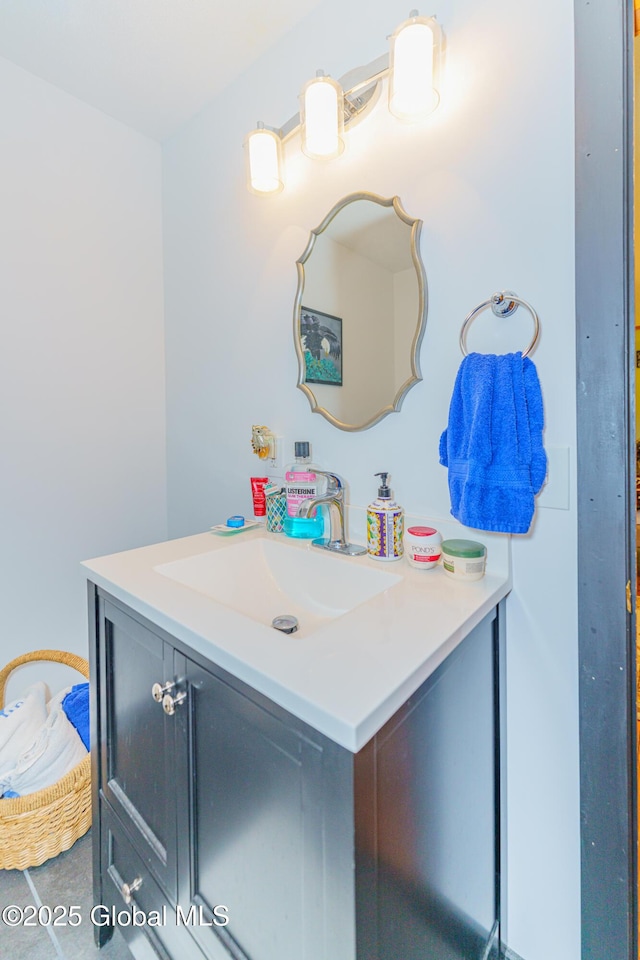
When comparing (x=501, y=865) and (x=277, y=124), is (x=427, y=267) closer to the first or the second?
(x=277, y=124)

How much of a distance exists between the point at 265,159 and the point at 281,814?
4.97 feet

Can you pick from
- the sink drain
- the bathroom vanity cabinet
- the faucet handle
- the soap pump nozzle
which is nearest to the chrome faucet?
the faucet handle

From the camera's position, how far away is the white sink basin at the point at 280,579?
96 cm

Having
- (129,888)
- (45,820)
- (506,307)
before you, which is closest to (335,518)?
(506,307)

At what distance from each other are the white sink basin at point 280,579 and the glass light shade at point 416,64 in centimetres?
101

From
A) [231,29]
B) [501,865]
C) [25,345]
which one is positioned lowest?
[501,865]

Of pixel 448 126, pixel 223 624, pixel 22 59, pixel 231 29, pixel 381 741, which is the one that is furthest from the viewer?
pixel 22 59

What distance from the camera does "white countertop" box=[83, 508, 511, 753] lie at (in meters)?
0.50

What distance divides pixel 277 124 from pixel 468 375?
107cm

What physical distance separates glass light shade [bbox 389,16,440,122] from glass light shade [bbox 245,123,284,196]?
41cm

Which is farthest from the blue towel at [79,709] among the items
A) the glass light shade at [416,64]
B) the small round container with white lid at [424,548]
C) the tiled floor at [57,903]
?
the glass light shade at [416,64]

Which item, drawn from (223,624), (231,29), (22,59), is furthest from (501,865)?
(22,59)

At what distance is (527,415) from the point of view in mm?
815

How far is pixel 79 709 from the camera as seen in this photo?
4.69 ft
